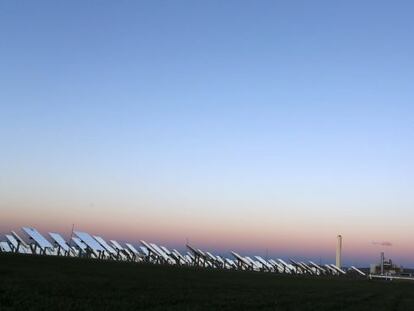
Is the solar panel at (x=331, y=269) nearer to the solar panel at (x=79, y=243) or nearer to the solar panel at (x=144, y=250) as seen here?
the solar panel at (x=144, y=250)

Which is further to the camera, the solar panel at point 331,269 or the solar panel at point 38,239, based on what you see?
the solar panel at point 331,269

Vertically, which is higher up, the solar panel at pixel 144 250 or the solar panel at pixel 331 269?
the solar panel at pixel 144 250

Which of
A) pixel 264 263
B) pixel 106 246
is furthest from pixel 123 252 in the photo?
pixel 264 263

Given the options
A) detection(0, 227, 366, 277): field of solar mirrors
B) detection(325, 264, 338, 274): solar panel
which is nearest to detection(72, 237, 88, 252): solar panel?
detection(0, 227, 366, 277): field of solar mirrors

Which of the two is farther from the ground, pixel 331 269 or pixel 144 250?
pixel 144 250

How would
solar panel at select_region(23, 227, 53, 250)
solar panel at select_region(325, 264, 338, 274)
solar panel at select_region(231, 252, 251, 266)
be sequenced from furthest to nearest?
1. solar panel at select_region(325, 264, 338, 274)
2. solar panel at select_region(231, 252, 251, 266)
3. solar panel at select_region(23, 227, 53, 250)

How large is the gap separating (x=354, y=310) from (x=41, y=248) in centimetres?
7957

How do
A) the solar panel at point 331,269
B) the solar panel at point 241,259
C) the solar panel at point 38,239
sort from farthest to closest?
the solar panel at point 331,269 < the solar panel at point 241,259 < the solar panel at point 38,239

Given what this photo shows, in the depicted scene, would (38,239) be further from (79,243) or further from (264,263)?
(264,263)

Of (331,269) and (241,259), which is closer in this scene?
(241,259)

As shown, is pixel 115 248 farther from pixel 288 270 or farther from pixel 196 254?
pixel 288 270

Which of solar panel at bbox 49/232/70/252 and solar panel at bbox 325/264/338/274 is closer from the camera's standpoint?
solar panel at bbox 49/232/70/252

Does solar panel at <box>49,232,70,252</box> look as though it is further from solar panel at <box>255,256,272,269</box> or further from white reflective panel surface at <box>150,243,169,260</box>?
solar panel at <box>255,256,272,269</box>

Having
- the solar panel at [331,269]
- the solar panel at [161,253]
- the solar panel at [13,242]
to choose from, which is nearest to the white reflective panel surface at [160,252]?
the solar panel at [161,253]
